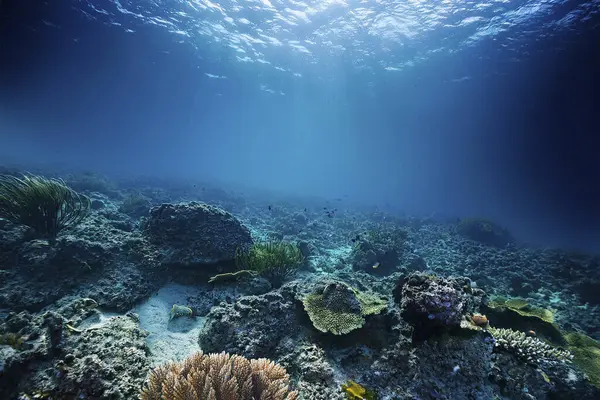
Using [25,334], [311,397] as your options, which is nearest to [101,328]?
[25,334]

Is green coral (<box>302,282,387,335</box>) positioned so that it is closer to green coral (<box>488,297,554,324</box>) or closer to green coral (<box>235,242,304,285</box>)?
green coral (<box>235,242,304,285</box>)

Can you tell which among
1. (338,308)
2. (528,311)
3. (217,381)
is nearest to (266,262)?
(338,308)

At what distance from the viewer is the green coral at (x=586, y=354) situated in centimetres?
488

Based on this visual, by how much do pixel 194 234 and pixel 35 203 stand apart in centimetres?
345

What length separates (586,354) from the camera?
5316mm

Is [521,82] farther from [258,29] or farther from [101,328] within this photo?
[101,328]

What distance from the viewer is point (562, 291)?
11.1 m

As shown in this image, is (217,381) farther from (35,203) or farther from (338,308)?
(35,203)

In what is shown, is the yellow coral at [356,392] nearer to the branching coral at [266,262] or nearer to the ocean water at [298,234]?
the ocean water at [298,234]

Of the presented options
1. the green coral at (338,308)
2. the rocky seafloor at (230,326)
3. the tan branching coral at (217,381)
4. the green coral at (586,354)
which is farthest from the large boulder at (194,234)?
the green coral at (586,354)

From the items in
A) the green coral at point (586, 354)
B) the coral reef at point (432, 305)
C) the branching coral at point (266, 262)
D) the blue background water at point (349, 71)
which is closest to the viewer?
the coral reef at point (432, 305)

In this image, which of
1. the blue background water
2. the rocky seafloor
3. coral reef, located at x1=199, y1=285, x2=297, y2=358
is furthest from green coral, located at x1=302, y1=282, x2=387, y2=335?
the blue background water

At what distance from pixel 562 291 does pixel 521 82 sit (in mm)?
22852

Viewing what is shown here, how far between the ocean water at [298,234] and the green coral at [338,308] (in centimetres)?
4
